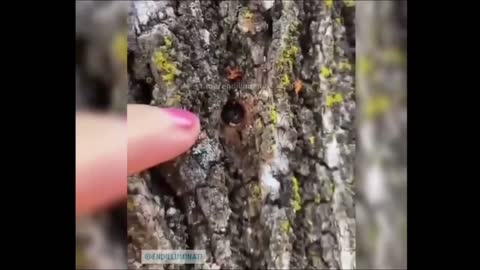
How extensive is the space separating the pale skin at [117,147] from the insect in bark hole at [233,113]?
0.06 m

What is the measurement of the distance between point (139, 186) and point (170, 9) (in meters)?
0.27

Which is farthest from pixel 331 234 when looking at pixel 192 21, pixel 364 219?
pixel 192 21

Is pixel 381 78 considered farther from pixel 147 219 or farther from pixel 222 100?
pixel 147 219

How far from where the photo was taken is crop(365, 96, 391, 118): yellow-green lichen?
128cm

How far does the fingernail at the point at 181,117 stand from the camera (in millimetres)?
1275

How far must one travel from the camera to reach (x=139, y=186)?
1.28m

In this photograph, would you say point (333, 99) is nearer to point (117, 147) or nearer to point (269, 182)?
point (269, 182)

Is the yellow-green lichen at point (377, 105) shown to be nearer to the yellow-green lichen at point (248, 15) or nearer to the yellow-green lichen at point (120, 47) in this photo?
the yellow-green lichen at point (248, 15)

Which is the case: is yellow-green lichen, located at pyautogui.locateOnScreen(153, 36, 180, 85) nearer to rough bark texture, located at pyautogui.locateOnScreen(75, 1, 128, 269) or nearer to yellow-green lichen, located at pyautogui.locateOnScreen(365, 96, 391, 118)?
rough bark texture, located at pyautogui.locateOnScreen(75, 1, 128, 269)

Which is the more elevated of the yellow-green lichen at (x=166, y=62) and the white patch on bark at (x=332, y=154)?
the yellow-green lichen at (x=166, y=62)

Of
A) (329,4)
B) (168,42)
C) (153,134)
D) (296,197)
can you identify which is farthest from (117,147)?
(329,4)

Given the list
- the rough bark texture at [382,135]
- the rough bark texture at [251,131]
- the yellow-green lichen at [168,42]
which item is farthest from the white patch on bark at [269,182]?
the yellow-green lichen at [168,42]

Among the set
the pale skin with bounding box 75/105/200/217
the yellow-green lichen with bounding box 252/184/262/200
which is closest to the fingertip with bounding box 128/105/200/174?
the pale skin with bounding box 75/105/200/217

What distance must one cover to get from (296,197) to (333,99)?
0.52 ft
